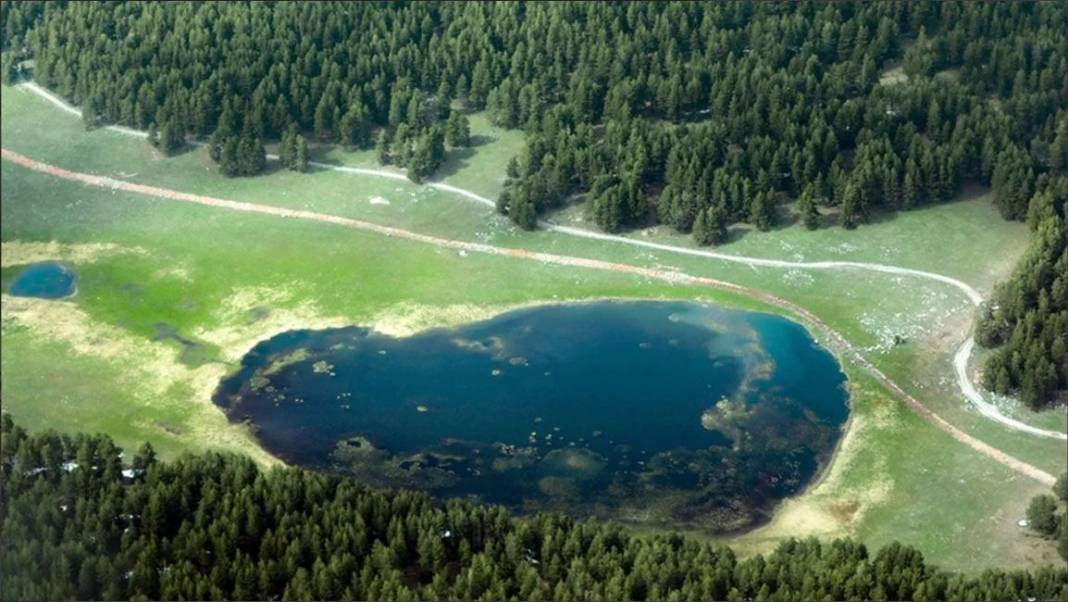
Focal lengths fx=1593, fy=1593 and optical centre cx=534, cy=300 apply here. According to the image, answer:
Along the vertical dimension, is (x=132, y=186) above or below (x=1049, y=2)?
below

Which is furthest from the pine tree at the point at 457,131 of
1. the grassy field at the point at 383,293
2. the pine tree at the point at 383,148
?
the pine tree at the point at 383,148

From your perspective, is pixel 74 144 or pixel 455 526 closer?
pixel 455 526

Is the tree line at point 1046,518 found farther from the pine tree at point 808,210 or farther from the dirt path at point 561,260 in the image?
the pine tree at point 808,210

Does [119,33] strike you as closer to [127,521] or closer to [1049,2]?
[127,521]

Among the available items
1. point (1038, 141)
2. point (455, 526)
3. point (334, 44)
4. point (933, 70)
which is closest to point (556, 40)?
point (334, 44)

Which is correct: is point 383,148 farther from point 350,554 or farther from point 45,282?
point 350,554

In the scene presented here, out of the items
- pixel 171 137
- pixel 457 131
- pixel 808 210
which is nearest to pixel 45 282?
pixel 171 137

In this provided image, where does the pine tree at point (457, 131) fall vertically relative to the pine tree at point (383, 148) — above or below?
above
